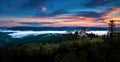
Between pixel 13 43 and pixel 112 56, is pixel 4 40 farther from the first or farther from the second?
pixel 112 56

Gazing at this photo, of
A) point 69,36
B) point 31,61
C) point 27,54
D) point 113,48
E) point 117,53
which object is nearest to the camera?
point 117,53

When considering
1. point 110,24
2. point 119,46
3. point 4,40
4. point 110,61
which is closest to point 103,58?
point 110,61

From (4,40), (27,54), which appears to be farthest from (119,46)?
(4,40)

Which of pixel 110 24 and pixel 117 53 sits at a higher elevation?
pixel 110 24

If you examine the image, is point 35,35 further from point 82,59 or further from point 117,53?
point 117,53

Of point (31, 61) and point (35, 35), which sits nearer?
point (31, 61)

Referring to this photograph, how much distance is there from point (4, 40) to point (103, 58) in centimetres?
3143

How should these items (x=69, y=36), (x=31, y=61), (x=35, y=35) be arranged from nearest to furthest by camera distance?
(x=31, y=61), (x=35, y=35), (x=69, y=36)

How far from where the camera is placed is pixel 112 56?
23.2 metres

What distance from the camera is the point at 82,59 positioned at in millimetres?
26172

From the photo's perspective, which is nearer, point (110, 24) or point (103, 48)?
point (103, 48)

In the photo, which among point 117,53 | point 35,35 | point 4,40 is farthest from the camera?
point 35,35

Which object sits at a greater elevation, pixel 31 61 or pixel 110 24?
pixel 110 24

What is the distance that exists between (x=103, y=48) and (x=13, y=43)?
3042cm
